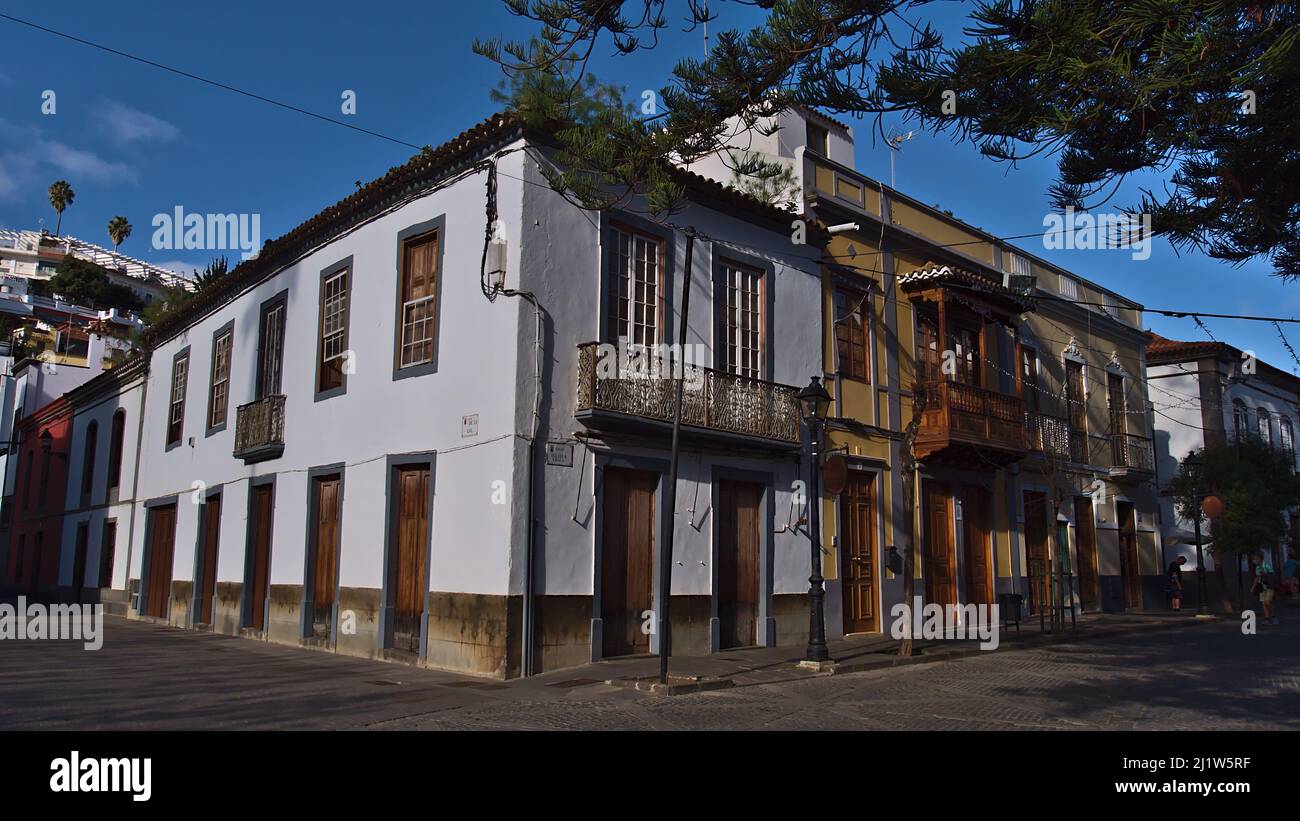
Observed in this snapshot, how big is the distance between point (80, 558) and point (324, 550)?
16404mm

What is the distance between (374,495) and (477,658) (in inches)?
135

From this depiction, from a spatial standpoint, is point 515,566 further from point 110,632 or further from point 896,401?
A: point 110,632

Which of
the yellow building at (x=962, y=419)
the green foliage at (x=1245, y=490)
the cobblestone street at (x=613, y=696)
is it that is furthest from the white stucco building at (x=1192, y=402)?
the cobblestone street at (x=613, y=696)

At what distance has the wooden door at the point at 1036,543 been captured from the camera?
20.6m

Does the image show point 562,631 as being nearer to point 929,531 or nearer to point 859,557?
point 859,557

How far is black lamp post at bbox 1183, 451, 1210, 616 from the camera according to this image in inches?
864

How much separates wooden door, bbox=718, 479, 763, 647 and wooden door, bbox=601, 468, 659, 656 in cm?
135

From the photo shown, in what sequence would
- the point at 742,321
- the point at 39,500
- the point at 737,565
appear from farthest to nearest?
the point at 39,500
the point at 742,321
the point at 737,565

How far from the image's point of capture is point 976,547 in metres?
19.1

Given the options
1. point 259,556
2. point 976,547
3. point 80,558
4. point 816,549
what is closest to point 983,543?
point 976,547

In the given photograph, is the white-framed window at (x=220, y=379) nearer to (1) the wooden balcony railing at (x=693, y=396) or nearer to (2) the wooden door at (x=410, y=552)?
(2) the wooden door at (x=410, y=552)

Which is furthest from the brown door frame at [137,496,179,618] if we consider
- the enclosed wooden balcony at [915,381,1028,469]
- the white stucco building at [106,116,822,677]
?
the enclosed wooden balcony at [915,381,1028,469]

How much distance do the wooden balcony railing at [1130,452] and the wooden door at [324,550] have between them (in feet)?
60.5

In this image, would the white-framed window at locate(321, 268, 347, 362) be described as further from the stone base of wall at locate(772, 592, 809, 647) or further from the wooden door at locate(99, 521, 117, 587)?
the wooden door at locate(99, 521, 117, 587)
